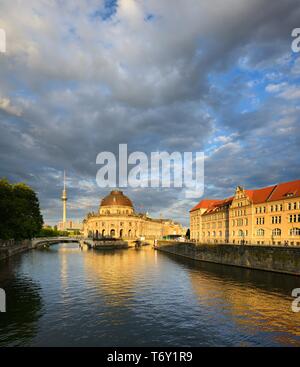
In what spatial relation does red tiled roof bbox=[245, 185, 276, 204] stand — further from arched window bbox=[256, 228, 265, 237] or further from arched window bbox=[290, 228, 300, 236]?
arched window bbox=[290, 228, 300, 236]

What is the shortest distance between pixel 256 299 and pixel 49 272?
3605 cm

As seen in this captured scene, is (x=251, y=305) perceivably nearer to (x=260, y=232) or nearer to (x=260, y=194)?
(x=260, y=232)

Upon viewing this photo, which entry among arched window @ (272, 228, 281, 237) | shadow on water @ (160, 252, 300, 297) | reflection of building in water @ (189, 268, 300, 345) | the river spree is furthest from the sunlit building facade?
reflection of building in water @ (189, 268, 300, 345)

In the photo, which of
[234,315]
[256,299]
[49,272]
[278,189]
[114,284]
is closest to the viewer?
[234,315]

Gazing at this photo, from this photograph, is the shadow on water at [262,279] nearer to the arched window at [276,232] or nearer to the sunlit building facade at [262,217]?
the sunlit building facade at [262,217]

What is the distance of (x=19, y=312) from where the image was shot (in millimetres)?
29234

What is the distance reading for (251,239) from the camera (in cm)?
7738

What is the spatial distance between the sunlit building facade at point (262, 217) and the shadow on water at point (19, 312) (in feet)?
143

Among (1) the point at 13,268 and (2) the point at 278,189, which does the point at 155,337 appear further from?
(2) the point at 278,189

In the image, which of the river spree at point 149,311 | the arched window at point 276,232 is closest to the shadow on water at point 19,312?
the river spree at point 149,311

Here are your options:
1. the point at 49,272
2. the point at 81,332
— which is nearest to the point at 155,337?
the point at 81,332

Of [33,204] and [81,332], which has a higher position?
[33,204]

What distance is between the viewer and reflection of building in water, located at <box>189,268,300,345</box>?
25536mm

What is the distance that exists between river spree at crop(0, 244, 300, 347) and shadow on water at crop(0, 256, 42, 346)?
0.06 m
